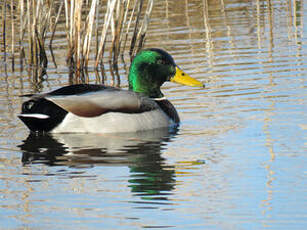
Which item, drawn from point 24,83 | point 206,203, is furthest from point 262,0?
point 206,203

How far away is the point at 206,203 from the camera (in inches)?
256

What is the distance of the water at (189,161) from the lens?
6281mm

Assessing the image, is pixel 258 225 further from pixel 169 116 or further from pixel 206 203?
pixel 169 116

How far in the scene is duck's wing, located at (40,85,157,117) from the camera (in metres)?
9.34

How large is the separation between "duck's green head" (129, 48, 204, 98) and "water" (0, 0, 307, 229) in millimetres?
428

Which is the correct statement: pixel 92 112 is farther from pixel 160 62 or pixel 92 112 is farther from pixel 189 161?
pixel 189 161

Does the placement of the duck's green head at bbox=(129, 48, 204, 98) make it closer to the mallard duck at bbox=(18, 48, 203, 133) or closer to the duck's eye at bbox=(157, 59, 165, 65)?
the duck's eye at bbox=(157, 59, 165, 65)

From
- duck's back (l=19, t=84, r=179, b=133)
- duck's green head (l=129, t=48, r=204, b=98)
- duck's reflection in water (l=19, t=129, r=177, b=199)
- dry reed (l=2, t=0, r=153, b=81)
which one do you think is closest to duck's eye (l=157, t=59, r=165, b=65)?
duck's green head (l=129, t=48, r=204, b=98)

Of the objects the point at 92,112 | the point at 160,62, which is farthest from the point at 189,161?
the point at 160,62

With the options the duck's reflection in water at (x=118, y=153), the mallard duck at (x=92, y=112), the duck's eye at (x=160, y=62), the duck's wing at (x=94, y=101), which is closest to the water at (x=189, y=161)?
the duck's reflection in water at (x=118, y=153)

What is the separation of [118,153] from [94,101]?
3.66 feet

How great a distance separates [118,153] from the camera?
8.47 metres

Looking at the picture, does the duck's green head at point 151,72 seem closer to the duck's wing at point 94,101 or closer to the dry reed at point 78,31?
the duck's wing at point 94,101

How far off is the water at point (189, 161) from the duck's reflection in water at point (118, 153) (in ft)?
0.03
